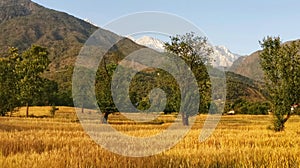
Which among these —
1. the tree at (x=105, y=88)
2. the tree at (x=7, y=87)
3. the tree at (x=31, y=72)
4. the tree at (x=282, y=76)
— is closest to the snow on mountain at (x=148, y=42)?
the tree at (x=282, y=76)

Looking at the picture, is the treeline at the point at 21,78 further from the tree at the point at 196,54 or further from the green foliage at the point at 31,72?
the tree at the point at 196,54

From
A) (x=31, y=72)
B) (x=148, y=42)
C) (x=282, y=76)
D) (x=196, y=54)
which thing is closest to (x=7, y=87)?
(x=31, y=72)

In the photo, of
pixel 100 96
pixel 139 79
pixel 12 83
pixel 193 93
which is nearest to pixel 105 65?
pixel 100 96

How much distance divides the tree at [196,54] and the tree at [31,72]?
27740mm

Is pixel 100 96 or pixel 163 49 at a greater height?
pixel 163 49

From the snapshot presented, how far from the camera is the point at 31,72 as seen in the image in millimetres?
62219

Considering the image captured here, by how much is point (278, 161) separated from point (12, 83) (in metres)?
54.9

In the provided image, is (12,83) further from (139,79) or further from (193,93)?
(193,93)

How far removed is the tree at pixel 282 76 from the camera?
32.2 metres

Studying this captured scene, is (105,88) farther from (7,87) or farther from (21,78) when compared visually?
(21,78)

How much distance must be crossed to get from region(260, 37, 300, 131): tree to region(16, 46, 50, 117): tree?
4001cm

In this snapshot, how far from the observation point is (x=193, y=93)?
4119cm

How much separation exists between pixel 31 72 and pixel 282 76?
42670 mm

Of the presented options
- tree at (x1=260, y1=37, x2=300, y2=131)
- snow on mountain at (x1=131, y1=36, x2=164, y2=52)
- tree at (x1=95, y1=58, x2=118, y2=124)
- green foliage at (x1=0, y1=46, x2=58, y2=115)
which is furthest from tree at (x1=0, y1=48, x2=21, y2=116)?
tree at (x1=260, y1=37, x2=300, y2=131)
